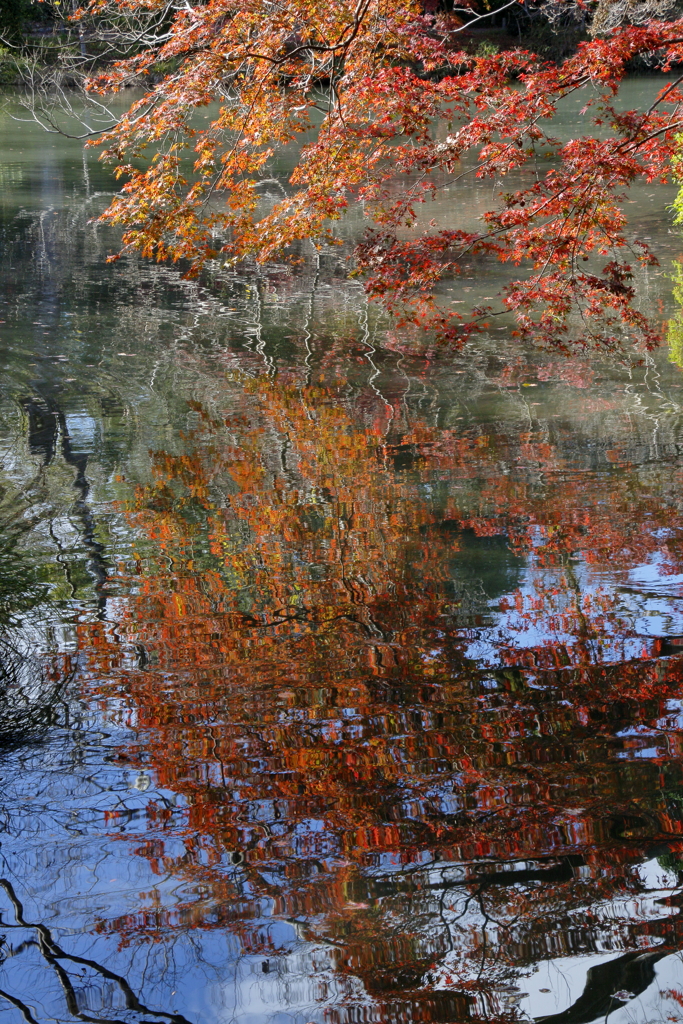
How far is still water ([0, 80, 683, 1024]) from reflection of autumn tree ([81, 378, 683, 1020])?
0.02m

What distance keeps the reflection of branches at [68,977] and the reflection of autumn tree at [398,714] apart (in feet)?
0.58

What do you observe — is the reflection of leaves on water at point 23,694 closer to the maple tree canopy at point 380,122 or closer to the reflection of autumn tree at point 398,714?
the reflection of autumn tree at point 398,714

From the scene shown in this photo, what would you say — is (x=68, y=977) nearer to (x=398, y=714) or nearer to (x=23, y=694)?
(x=23, y=694)

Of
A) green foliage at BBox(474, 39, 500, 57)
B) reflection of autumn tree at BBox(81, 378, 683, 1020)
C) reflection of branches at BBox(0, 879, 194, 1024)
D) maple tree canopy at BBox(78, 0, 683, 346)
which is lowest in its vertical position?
reflection of branches at BBox(0, 879, 194, 1024)

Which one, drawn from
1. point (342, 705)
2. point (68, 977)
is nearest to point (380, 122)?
point (342, 705)

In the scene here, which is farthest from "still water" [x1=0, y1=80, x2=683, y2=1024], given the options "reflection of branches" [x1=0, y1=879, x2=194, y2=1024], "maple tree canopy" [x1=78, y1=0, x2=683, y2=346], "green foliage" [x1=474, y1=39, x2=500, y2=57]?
"green foliage" [x1=474, y1=39, x2=500, y2=57]

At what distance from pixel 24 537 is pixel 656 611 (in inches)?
162

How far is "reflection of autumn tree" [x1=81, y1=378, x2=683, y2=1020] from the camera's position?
3.32 metres

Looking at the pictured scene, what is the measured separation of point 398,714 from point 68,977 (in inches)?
74.8

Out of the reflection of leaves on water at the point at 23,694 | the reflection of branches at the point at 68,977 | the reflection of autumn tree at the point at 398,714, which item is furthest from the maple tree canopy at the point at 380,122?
the reflection of branches at the point at 68,977

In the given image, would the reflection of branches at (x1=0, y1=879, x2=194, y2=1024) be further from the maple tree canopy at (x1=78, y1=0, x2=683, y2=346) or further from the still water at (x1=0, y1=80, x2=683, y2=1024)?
the maple tree canopy at (x1=78, y1=0, x2=683, y2=346)

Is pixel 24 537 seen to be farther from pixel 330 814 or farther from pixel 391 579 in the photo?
pixel 330 814

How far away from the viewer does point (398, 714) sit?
177 inches

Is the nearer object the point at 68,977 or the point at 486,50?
the point at 68,977
